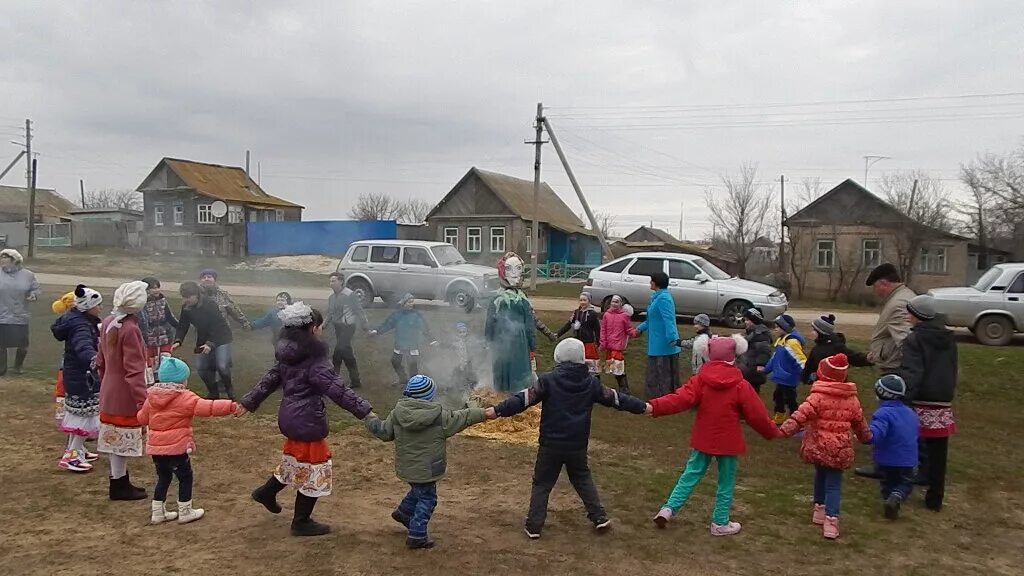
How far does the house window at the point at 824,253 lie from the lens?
31531 millimetres

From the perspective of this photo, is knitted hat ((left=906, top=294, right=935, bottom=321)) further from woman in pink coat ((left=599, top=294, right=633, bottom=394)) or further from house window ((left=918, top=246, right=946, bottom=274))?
house window ((left=918, top=246, right=946, bottom=274))

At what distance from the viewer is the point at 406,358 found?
33.7 ft

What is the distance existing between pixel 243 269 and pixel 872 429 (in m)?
26.2

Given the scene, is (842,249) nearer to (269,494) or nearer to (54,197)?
(269,494)

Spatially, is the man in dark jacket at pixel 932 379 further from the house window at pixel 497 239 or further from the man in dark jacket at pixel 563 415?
the house window at pixel 497 239

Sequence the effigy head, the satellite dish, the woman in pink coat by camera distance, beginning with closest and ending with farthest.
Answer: the effigy head, the woman in pink coat, the satellite dish

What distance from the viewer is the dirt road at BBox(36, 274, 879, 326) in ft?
60.0

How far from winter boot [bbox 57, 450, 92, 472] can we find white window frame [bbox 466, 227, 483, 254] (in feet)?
108

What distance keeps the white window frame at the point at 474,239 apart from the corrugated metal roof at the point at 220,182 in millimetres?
11564

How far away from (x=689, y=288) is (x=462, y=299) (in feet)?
17.1

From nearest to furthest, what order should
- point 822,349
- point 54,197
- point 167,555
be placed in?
point 167,555
point 822,349
point 54,197

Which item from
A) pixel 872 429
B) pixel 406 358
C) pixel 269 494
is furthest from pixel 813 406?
pixel 406 358

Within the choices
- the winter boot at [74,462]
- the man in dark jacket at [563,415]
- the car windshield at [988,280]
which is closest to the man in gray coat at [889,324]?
the man in dark jacket at [563,415]

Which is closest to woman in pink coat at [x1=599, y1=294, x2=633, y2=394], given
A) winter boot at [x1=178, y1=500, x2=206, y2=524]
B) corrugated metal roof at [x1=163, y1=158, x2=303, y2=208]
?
winter boot at [x1=178, y1=500, x2=206, y2=524]
